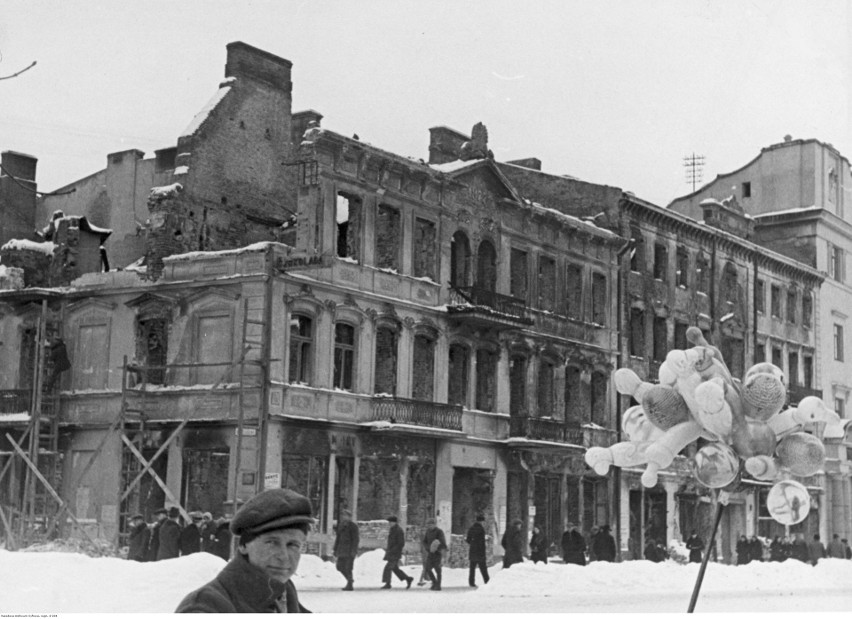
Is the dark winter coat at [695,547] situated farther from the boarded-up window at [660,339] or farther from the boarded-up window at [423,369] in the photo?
the boarded-up window at [423,369]

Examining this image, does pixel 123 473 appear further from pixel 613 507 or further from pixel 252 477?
pixel 613 507

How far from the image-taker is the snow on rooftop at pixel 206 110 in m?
19.4

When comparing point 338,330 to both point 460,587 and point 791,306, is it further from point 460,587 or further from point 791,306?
point 791,306

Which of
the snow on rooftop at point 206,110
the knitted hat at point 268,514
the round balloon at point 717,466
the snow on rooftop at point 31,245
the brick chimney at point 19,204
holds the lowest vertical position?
the knitted hat at point 268,514

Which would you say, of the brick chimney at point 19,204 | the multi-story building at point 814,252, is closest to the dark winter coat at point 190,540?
the brick chimney at point 19,204

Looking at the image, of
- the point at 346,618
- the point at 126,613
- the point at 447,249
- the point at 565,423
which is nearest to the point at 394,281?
the point at 447,249

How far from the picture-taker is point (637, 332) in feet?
99.1

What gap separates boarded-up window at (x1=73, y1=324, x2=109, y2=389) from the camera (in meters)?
19.4

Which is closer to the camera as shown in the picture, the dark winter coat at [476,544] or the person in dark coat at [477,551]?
the person in dark coat at [477,551]

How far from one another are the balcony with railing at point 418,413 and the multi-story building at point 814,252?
8.01 meters

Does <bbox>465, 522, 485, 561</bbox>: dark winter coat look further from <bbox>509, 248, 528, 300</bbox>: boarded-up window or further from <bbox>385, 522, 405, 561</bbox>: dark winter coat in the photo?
<bbox>509, 248, 528, 300</bbox>: boarded-up window

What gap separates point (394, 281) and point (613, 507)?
7.10 meters

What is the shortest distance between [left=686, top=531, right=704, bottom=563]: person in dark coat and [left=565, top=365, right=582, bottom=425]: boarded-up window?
3.21m

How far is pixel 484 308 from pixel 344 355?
11.2ft
